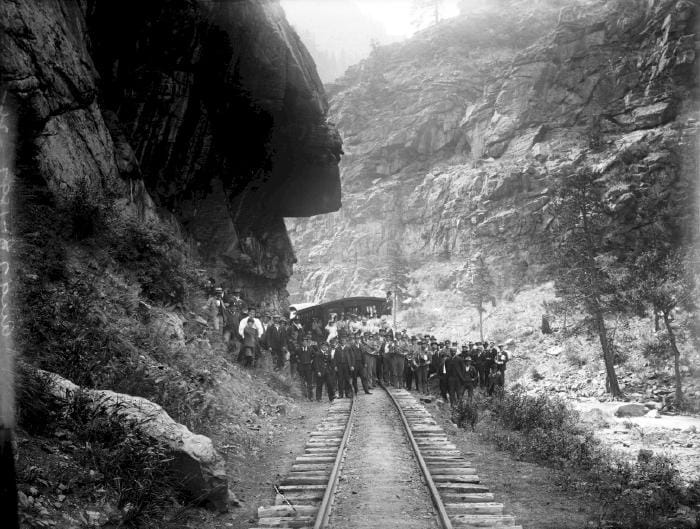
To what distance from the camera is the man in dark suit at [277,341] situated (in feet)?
54.2

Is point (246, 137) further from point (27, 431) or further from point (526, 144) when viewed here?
point (526, 144)

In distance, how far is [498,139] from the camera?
195 ft

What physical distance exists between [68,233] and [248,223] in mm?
15850

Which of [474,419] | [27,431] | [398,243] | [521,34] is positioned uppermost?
[521,34]

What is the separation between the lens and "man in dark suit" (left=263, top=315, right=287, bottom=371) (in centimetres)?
1652

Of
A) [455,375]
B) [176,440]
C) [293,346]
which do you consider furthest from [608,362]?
[176,440]

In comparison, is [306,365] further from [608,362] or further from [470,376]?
[608,362]

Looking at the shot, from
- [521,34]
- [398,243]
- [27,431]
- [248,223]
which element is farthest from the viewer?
[521,34]

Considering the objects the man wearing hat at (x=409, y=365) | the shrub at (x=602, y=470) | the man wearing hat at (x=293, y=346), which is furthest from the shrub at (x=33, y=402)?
the man wearing hat at (x=409, y=365)

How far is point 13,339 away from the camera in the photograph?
6.31 m

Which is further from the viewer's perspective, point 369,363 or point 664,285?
point 664,285

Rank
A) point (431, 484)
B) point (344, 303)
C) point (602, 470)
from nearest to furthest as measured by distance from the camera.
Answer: point (431, 484) → point (602, 470) → point (344, 303)

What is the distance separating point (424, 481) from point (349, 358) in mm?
9413

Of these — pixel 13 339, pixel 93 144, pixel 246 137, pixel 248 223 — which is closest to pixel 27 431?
pixel 13 339
